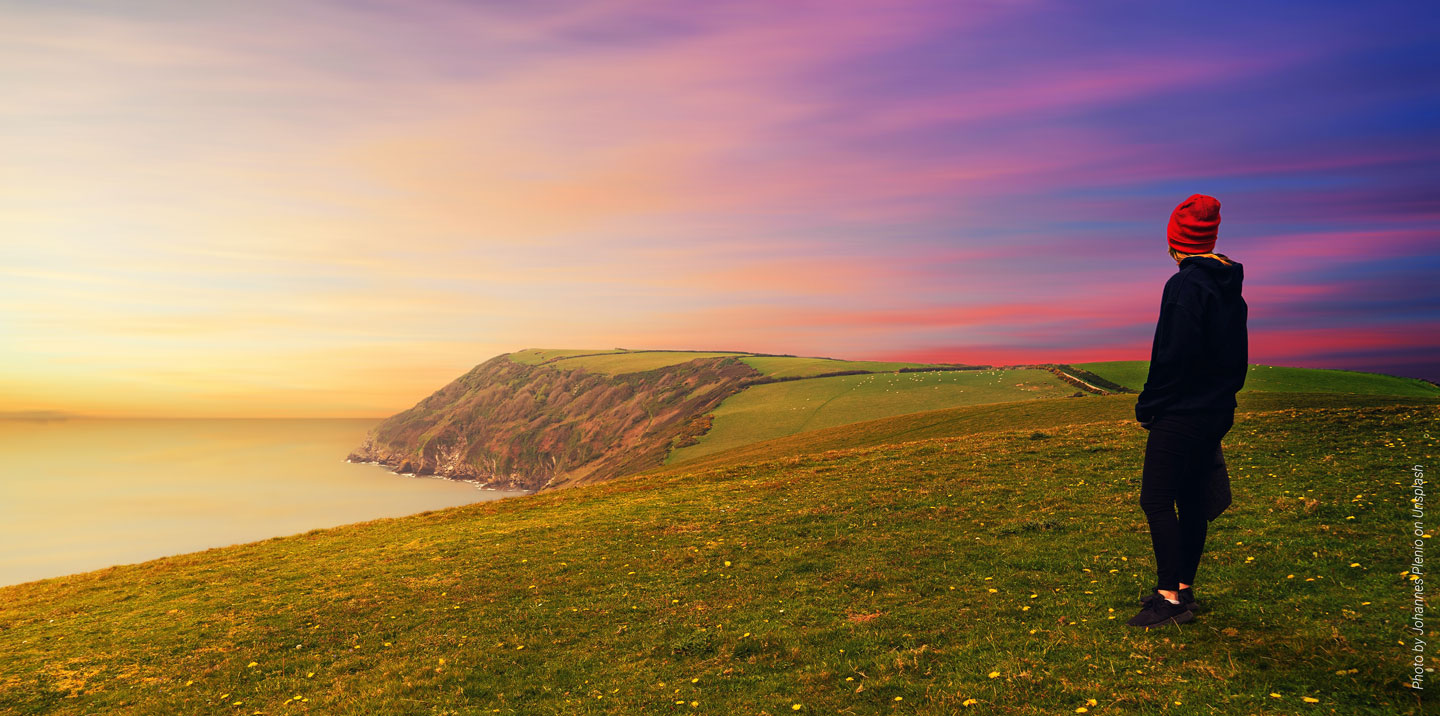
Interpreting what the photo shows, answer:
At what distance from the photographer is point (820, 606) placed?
48.4 feet

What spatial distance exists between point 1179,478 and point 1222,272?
2996 mm

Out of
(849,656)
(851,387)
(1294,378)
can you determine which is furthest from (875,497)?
(851,387)

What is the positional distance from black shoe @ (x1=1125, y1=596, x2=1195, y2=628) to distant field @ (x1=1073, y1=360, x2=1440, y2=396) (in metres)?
78.9

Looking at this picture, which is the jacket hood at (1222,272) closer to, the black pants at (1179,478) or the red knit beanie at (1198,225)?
the red knit beanie at (1198,225)

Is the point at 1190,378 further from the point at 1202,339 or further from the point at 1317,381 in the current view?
→ the point at 1317,381

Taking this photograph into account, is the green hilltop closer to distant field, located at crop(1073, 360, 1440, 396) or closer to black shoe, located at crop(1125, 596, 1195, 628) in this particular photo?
black shoe, located at crop(1125, 596, 1195, 628)

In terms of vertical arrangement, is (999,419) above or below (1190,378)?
below

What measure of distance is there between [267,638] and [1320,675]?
2287 cm

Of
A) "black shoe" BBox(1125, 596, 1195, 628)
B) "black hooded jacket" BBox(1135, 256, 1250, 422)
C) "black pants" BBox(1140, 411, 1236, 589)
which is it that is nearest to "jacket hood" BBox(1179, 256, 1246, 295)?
"black hooded jacket" BBox(1135, 256, 1250, 422)

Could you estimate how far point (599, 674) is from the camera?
42.2 feet

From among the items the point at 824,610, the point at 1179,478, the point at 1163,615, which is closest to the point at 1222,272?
the point at 1179,478

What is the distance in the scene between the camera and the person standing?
9031 millimetres

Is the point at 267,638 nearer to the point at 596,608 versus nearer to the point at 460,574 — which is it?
the point at 460,574

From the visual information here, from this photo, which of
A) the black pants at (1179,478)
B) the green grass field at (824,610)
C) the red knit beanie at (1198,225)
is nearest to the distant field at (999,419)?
the green grass field at (824,610)
